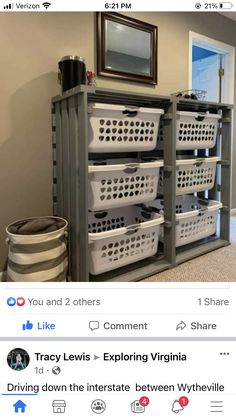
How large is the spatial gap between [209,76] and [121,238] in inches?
101

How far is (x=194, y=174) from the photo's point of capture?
2061 millimetres

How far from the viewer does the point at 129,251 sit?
1.73 metres

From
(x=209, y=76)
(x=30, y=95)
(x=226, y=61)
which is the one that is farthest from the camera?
(x=209, y=76)

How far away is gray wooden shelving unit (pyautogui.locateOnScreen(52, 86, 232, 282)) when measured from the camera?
1457 mm

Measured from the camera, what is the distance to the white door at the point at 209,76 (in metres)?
3.20
